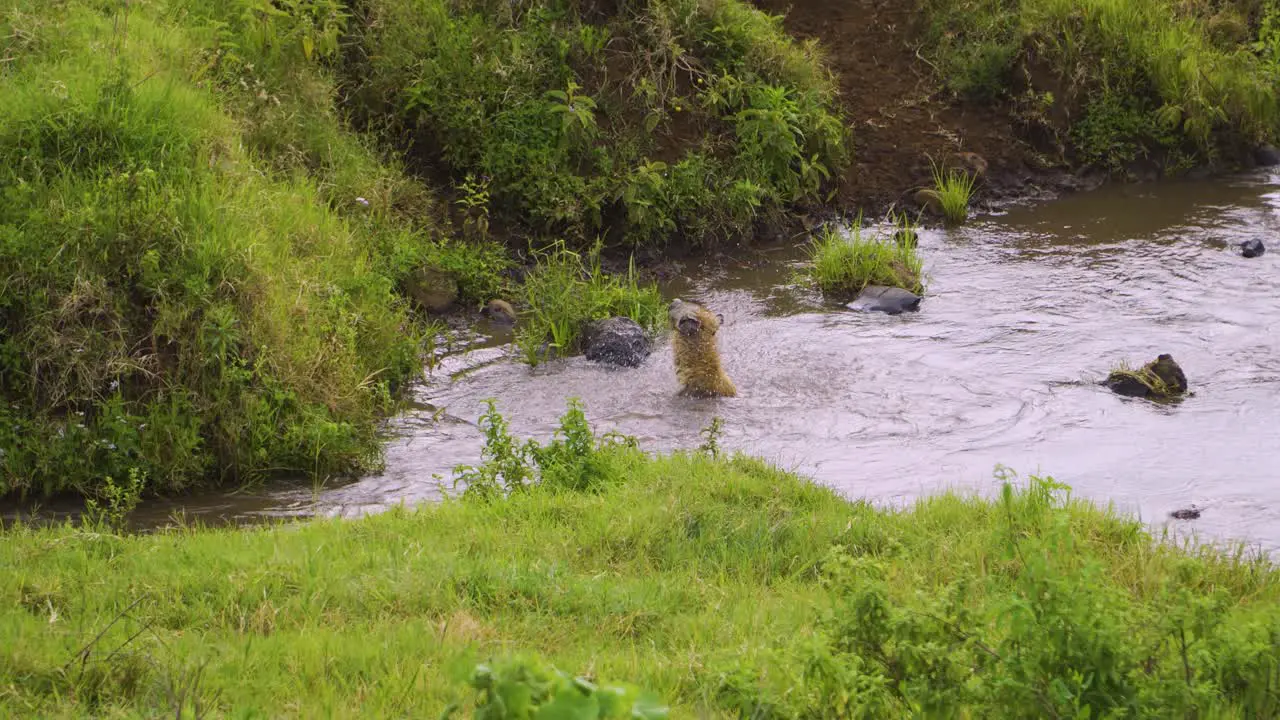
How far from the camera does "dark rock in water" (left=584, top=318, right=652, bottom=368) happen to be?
8.70m

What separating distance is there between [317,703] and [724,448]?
3931mm

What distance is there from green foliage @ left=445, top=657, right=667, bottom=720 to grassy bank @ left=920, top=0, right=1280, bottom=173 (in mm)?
12104

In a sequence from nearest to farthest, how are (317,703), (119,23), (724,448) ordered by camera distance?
(317,703)
(724,448)
(119,23)

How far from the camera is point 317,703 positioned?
3.47 metres

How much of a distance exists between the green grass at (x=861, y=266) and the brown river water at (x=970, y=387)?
19 centimetres

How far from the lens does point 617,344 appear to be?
873 cm

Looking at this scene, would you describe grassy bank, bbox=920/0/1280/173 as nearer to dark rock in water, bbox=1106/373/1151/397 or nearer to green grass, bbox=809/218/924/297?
green grass, bbox=809/218/924/297

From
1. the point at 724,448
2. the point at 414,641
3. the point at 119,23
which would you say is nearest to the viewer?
the point at 414,641

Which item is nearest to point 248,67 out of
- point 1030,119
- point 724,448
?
point 724,448

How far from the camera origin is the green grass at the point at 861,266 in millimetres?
9945

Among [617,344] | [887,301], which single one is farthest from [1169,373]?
[617,344]

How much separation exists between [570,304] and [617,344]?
0.65 metres

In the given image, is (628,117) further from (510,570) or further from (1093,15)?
(510,570)

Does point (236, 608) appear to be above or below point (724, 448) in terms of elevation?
above
